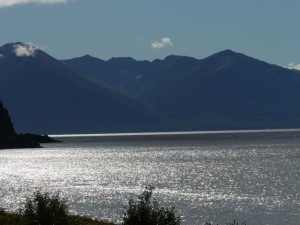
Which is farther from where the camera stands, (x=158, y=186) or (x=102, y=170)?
(x=102, y=170)

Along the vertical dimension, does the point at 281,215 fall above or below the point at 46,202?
below

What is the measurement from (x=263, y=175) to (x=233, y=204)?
194 ft

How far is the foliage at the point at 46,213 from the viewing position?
1724 inches

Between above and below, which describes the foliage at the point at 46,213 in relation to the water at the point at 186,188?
above

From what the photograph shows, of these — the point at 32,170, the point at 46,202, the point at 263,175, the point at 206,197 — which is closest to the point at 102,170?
the point at 32,170

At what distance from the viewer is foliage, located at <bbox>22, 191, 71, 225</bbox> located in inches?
1724

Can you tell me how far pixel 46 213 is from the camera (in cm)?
4400

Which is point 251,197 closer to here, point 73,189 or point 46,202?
point 73,189

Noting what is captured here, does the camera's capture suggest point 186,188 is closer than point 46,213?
No

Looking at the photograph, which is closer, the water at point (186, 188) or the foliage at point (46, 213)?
the foliage at point (46, 213)

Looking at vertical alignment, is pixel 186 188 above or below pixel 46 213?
below

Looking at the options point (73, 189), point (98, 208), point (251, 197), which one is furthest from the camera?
point (73, 189)

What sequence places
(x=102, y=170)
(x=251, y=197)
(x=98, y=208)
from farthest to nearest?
1. (x=102, y=170)
2. (x=251, y=197)
3. (x=98, y=208)

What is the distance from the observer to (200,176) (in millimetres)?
155625
